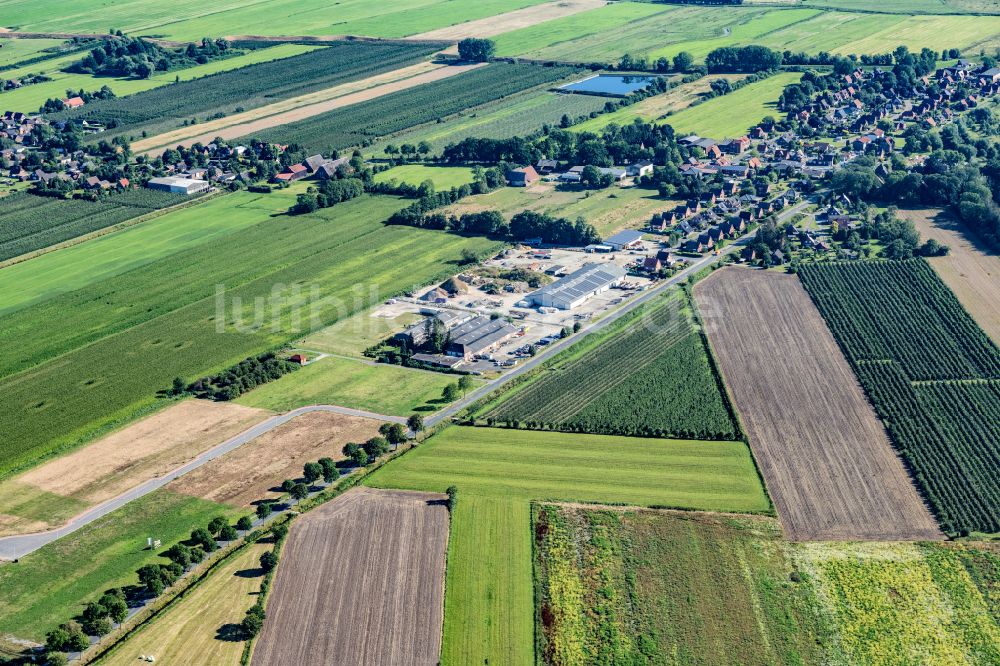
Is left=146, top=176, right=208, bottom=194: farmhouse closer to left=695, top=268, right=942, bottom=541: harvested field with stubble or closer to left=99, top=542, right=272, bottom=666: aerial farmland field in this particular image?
left=695, top=268, right=942, bottom=541: harvested field with stubble

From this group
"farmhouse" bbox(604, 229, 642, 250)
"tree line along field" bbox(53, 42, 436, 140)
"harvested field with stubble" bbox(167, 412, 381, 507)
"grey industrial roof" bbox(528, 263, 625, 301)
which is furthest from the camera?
"tree line along field" bbox(53, 42, 436, 140)

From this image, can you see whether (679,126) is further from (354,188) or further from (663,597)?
(663,597)

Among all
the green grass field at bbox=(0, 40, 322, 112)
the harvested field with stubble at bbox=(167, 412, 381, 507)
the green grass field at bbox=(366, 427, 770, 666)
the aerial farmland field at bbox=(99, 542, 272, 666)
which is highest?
the green grass field at bbox=(0, 40, 322, 112)

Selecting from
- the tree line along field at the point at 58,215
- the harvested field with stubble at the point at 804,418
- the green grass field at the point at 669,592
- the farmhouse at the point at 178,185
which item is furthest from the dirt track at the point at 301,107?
the green grass field at the point at 669,592

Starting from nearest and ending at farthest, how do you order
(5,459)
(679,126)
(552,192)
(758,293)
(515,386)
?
(5,459)
(515,386)
(758,293)
(552,192)
(679,126)

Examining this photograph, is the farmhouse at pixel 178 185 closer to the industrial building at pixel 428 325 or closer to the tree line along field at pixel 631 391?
the industrial building at pixel 428 325

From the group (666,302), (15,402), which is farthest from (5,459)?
(666,302)

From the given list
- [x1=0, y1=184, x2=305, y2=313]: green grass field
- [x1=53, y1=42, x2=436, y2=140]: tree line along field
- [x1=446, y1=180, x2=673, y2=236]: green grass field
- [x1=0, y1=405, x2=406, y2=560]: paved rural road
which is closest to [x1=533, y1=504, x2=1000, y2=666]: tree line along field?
[x1=0, y1=405, x2=406, y2=560]: paved rural road
